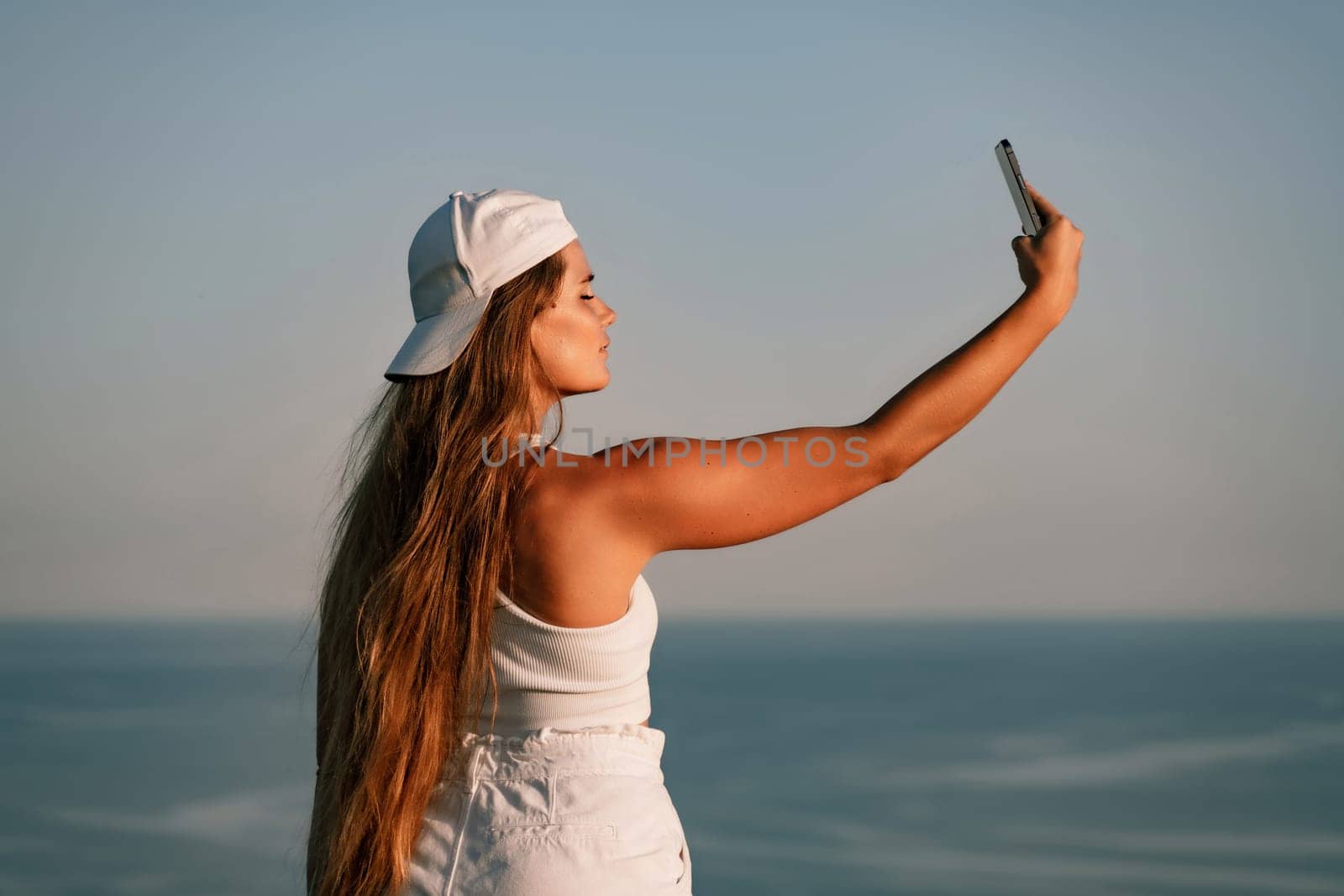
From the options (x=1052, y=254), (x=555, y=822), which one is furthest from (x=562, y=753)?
(x=1052, y=254)

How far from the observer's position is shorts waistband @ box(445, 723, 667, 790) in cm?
170

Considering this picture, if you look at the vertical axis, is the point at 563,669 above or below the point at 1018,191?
below

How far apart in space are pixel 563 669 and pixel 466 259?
602 millimetres

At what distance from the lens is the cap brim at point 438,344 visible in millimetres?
1823

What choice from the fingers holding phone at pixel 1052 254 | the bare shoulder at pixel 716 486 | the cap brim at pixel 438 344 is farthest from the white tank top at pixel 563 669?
the fingers holding phone at pixel 1052 254

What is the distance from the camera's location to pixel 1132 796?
13.0 metres

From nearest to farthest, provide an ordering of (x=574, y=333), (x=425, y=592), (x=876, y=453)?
(x=876, y=453), (x=425, y=592), (x=574, y=333)

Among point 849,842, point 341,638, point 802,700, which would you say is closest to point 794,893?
point 849,842

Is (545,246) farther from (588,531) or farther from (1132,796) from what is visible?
(1132,796)

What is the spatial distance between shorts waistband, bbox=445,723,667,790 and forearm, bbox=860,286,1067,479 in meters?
0.49

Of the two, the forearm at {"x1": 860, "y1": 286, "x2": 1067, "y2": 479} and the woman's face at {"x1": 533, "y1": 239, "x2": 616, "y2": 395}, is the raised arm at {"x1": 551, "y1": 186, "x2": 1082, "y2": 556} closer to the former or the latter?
the forearm at {"x1": 860, "y1": 286, "x2": 1067, "y2": 479}

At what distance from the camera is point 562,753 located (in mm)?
1703

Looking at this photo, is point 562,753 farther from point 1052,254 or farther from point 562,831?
point 1052,254

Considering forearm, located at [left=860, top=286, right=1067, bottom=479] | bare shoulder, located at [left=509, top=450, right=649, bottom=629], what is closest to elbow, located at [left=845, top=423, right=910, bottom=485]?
forearm, located at [left=860, top=286, right=1067, bottom=479]
